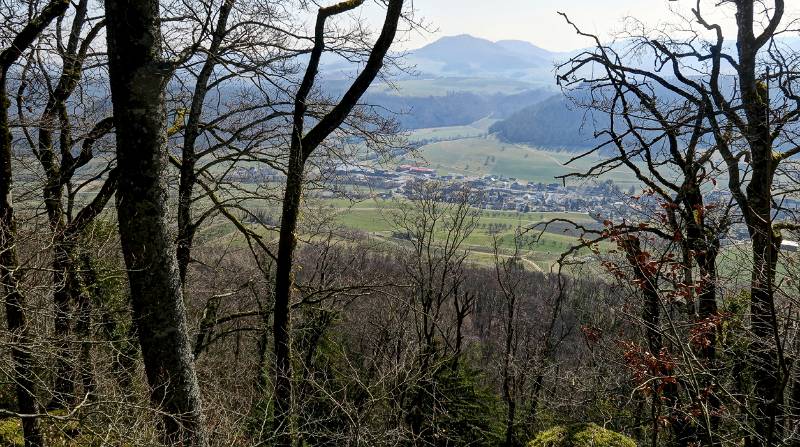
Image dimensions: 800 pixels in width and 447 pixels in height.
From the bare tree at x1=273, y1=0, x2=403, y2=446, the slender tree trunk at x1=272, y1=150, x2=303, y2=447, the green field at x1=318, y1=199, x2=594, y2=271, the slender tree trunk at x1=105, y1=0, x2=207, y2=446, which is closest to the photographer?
the slender tree trunk at x1=105, y1=0, x2=207, y2=446

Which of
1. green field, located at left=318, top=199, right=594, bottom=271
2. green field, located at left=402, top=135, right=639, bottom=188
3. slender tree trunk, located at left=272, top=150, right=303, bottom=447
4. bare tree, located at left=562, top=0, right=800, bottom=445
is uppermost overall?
green field, located at left=402, top=135, right=639, bottom=188

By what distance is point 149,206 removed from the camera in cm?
367

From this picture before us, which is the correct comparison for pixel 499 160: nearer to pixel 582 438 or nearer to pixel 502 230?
pixel 502 230

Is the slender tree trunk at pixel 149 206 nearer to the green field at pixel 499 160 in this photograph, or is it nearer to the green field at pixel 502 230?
the green field at pixel 502 230

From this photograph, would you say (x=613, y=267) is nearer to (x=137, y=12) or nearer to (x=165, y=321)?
(x=165, y=321)

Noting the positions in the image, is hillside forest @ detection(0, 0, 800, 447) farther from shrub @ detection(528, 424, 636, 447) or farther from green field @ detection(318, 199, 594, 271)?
green field @ detection(318, 199, 594, 271)

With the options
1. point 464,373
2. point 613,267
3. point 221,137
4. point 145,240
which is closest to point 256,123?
point 221,137

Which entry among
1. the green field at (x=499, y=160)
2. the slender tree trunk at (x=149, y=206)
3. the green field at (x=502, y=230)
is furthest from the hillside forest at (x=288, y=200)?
the green field at (x=499, y=160)

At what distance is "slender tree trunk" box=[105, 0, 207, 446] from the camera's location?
3.40 m

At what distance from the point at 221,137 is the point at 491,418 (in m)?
9.21

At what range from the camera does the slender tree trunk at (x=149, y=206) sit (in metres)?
3.40

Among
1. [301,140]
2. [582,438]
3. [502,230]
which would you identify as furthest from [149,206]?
[502,230]

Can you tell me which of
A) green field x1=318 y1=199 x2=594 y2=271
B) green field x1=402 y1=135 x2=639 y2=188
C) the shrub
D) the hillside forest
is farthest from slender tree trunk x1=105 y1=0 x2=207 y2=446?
green field x1=402 y1=135 x2=639 y2=188

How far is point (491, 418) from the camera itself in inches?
512
